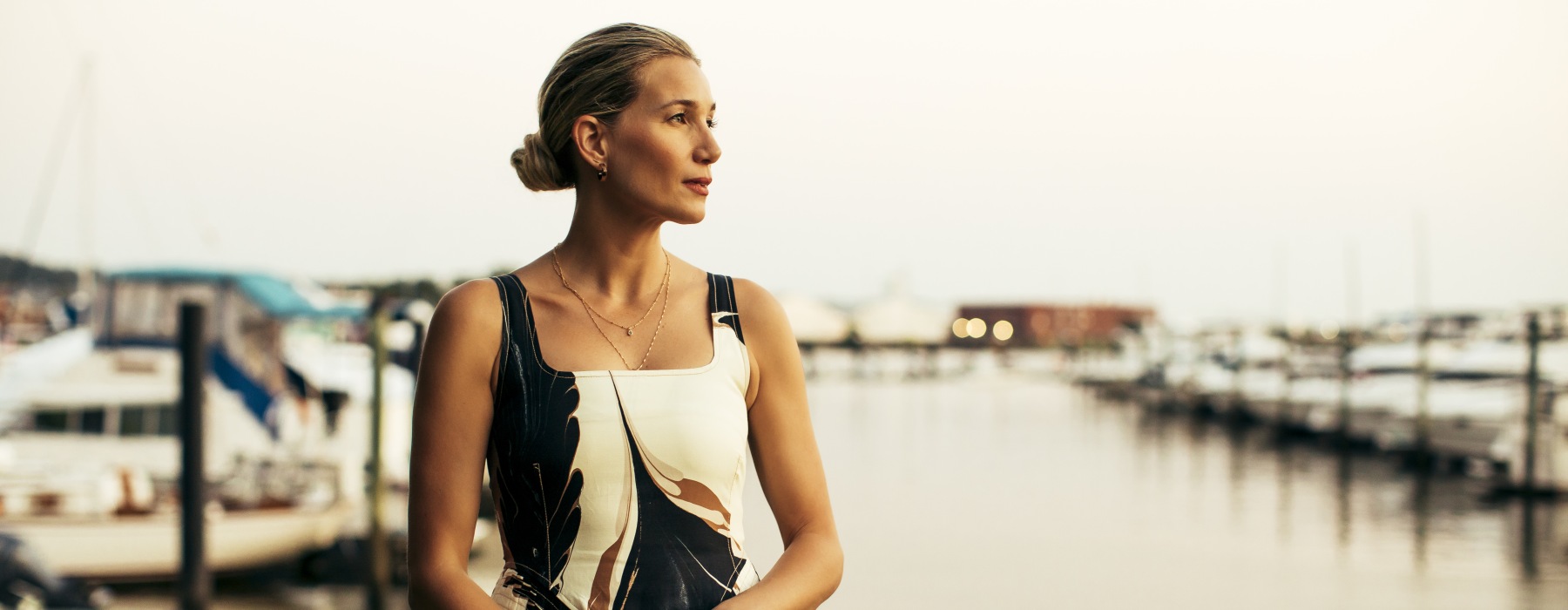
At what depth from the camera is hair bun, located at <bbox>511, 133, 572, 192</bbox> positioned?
1803 millimetres

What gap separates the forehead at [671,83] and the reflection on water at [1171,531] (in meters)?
13.5

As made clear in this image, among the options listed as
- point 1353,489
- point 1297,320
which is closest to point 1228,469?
point 1353,489

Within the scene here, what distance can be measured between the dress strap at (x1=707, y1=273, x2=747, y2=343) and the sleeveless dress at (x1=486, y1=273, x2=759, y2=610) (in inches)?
4.1

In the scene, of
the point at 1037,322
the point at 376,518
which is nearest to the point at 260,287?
the point at 376,518

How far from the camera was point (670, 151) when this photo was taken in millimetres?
1726

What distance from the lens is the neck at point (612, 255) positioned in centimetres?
179

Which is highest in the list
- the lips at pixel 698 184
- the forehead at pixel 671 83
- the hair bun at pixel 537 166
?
the forehead at pixel 671 83

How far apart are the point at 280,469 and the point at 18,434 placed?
3781mm

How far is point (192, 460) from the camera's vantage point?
8.98 meters

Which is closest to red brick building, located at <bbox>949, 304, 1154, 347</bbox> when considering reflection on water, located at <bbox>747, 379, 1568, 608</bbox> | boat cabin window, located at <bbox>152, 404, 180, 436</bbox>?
reflection on water, located at <bbox>747, 379, 1568, 608</bbox>

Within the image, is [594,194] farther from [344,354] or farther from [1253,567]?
[344,354]

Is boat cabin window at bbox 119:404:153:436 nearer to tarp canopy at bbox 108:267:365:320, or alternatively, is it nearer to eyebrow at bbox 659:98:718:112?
tarp canopy at bbox 108:267:365:320

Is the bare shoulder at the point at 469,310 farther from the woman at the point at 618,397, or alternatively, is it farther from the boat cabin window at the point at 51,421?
the boat cabin window at the point at 51,421

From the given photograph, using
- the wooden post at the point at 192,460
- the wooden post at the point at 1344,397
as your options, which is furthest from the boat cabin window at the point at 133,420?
the wooden post at the point at 1344,397
